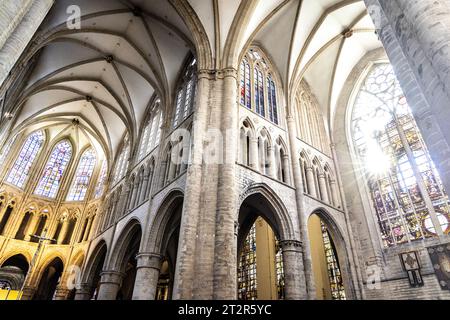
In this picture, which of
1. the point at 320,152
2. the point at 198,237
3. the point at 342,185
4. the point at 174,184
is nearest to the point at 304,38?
the point at 320,152

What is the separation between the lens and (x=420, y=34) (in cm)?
322

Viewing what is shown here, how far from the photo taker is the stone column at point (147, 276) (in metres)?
9.61

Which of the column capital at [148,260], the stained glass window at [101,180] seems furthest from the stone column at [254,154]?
the stained glass window at [101,180]

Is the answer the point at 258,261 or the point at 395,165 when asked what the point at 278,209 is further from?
the point at 395,165

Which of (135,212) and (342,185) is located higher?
(342,185)

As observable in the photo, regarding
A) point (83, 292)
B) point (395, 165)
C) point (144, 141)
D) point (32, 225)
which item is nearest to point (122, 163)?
point (144, 141)

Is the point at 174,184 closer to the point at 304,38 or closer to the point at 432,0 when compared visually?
the point at 432,0

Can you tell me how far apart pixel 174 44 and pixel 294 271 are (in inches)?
464

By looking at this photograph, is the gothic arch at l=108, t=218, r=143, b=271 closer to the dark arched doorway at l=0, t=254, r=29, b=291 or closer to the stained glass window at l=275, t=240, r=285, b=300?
the stained glass window at l=275, t=240, r=285, b=300

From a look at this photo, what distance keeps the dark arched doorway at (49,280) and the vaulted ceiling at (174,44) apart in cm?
1046

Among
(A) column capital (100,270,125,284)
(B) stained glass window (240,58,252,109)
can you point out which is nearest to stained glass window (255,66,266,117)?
(B) stained glass window (240,58,252,109)

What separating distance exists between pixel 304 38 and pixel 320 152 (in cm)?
581

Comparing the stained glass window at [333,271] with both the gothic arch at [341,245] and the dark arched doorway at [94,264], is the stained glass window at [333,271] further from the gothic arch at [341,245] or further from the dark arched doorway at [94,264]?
the dark arched doorway at [94,264]
